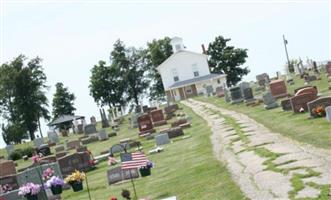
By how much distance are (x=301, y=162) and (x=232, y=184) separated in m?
1.87

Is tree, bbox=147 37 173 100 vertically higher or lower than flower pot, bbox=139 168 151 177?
higher

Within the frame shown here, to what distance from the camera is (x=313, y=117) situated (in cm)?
2281

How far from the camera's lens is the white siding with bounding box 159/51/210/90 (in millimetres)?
88162

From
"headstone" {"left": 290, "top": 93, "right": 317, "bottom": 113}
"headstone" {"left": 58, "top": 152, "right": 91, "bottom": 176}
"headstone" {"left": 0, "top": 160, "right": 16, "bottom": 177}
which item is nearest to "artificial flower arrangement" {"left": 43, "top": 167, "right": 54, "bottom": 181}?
"headstone" {"left": 58, "top": 152, "right": 91, "bottom": 176}

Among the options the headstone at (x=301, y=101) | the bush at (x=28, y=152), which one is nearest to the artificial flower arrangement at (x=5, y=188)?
the headstone at (x=301, y=101)

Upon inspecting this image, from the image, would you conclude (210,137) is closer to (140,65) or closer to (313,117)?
(313,117)

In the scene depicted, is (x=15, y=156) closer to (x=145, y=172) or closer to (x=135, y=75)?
(x=145, y=172)

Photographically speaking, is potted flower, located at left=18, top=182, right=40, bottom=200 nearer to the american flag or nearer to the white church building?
the american flag

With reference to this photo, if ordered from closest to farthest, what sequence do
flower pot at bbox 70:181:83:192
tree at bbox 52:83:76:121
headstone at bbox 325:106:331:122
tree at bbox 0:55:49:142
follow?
flower pot at bbox 70:181:83:192
headstone at bbox 325:106:331:122
tree at bbox 0:55:49:142
tree at bbox 52:83:76:121

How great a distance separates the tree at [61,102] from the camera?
8731cm

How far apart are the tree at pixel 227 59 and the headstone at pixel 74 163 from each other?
6303 cm

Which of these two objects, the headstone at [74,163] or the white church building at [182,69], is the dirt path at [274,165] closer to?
the headstone at [74,163]

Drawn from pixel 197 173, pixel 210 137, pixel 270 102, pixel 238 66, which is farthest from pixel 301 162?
pixel 238 66

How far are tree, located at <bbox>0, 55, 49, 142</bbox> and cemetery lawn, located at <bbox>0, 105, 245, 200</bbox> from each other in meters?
48.9
